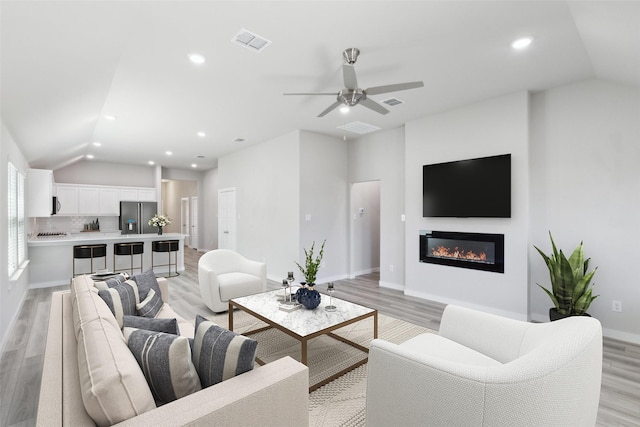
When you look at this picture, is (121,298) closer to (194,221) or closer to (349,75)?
(349,75)

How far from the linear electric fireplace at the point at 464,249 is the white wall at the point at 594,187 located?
41 cm

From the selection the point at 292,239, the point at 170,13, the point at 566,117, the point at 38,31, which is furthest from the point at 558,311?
the point at 38,31

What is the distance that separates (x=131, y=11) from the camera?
2.17m

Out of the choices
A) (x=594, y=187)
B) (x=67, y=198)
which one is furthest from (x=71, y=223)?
(x=594, y=187)

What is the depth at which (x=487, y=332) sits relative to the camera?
2029 mm

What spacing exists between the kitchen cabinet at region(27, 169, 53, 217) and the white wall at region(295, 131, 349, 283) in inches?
185

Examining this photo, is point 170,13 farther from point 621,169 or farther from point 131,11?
point 621,169

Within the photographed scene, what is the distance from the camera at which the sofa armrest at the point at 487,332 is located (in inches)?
75.0

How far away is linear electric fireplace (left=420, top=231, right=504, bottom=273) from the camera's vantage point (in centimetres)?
405

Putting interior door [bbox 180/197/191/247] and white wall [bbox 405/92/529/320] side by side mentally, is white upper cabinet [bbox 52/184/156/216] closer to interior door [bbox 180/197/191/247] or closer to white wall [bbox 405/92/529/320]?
interior door [bbox 180/197/191/247]

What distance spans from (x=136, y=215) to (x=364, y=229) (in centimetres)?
657

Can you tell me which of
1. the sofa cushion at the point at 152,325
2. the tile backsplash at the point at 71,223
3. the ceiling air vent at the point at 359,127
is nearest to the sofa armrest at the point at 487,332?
the sofa cushion at the point at 152,325

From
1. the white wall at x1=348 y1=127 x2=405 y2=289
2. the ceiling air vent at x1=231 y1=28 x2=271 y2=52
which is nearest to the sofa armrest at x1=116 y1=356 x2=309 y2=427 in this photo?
the ceiling air vent at x1=231 y1=28 x2=271 y2=52

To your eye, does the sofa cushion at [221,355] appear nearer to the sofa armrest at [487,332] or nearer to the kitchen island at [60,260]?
the sofa armrest at [487,332]
